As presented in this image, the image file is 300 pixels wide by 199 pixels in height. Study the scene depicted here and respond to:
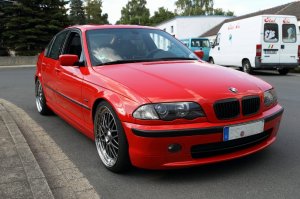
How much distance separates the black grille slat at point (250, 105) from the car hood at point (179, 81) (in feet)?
0.21

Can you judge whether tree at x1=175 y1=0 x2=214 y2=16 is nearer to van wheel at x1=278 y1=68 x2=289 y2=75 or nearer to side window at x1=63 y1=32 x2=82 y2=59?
van wheel at x1=278 y1=68 x2=289 y2=75

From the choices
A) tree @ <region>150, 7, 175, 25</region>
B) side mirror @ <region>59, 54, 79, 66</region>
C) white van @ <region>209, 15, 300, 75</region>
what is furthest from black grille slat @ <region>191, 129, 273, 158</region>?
tree @ <region>150, 7, 175, 25</region>

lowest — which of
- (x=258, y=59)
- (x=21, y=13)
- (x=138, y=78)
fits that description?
(x=258, y=59)

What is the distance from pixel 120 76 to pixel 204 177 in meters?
1.34

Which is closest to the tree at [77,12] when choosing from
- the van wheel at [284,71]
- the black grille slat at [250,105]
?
the van wheel at [284,71]

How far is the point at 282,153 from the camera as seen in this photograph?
4.50 m

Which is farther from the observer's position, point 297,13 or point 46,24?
point 46,24

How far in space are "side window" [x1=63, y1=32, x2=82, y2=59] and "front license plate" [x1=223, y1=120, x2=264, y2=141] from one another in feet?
7.92

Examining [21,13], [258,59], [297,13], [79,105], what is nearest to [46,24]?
[21,13]

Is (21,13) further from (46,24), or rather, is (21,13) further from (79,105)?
(79,105)

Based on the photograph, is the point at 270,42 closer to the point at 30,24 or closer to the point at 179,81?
the point at 179,81

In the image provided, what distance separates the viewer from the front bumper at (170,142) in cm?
351

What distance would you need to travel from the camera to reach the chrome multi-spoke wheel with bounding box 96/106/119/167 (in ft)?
13.2

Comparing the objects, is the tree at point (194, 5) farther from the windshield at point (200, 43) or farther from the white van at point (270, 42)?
the white van at point (270, 42)
